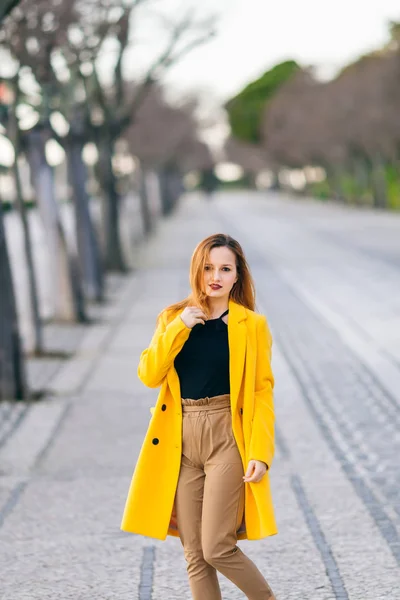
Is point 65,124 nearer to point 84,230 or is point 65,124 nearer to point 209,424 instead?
point 84,230

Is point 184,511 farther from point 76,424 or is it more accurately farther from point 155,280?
point 155,280

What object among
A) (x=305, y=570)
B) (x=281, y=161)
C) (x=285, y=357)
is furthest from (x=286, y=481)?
(x=281, y=161)

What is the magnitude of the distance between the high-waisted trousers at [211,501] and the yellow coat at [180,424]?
37mm

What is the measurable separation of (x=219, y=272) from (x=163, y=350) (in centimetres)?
34

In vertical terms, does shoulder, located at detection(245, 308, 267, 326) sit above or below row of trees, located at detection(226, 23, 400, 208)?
above

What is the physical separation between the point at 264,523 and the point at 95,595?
1475mm

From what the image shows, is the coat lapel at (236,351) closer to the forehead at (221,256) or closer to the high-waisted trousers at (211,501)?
the high-waisted trousers at (211,501)

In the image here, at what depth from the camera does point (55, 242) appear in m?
16.4

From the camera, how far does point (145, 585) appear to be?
5590mm

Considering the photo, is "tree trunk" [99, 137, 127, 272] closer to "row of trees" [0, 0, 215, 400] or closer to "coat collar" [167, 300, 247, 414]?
"row of trees" [0, 0, 215, 400]

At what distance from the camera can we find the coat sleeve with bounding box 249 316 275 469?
14.0 feet

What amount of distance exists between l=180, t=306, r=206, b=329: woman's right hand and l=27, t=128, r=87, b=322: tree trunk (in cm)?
1213

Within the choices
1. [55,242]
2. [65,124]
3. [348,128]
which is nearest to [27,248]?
[55,242]

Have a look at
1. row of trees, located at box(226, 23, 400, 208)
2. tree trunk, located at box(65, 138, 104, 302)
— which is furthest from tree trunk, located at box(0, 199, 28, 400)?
row of trees, located at box(226, 23, 400, 208)
